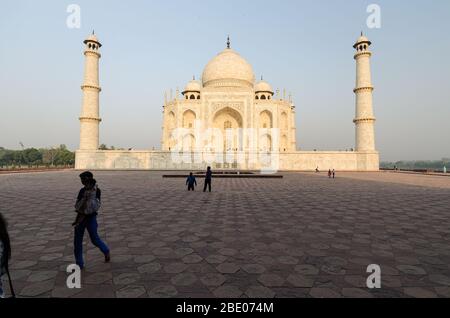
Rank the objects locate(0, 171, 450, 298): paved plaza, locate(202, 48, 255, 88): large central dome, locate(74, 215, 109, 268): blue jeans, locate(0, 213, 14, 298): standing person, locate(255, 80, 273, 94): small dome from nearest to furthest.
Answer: locate(0, 213, 14, 298): standing person, locate(0, 171, 450, 298): paved plaza, locate(74, 215, 109, 268): blue jeans, locate(202, 48, 255, 88): large central dome, locate(255, 80, 273, 94): small dome

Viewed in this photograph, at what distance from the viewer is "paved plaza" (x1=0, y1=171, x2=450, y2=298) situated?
242cm

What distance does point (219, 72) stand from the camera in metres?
37.7

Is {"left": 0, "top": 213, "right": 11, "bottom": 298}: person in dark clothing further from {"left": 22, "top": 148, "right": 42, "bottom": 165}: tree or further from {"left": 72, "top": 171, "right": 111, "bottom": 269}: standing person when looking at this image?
{"left": 22, "top": 148, "right": 42, "bottom": 165}: tree

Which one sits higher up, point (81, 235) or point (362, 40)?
point (362, 40)

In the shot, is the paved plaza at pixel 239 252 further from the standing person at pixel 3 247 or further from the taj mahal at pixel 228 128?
the taj mahal at pixel 228 128

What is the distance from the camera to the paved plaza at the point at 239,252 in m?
2.42

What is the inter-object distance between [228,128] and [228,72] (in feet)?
28.7

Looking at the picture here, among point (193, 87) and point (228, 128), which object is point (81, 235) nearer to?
point (228, 128)

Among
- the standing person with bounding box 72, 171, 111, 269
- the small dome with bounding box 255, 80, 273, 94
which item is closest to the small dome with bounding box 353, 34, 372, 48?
the small dome with bounding box 255, 80, 273, 94

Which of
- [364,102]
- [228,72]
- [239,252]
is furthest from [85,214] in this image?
[228,72]

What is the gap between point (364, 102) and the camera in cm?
2820

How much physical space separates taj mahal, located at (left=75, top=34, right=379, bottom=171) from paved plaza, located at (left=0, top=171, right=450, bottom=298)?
23.1 meters
